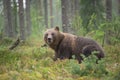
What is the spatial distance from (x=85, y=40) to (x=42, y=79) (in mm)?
4517

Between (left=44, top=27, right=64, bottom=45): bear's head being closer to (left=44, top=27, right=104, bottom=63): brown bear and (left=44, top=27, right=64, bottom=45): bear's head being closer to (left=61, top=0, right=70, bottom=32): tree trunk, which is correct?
(left=44, top=27, right=104, bottom=63): brown bear

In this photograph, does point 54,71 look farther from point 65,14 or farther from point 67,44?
point 65,14

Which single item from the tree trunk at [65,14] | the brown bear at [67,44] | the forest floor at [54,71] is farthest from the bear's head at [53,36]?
the tree trunk at [65,14]

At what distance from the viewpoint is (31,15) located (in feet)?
99.9

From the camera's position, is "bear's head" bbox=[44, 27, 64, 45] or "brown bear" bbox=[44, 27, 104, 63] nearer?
"brown bear" bbox=[44, 27, 104, 63]

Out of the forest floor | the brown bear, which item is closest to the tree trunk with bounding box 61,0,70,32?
the brown bear

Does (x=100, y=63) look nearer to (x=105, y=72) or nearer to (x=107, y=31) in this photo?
(x=105, y=72)

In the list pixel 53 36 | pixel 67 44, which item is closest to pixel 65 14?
pixel 53 36

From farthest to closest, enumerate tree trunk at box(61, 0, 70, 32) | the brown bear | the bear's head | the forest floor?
tree trunk at box(61, 0, 70, 32), the bear's head, the brown bear, the forest floor

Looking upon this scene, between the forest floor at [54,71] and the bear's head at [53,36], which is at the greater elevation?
the bear's head at [53,36]

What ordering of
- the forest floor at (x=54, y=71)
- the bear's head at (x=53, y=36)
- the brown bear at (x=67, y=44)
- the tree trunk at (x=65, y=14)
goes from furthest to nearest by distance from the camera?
the tree trunk at (x=65, y=14)
the bear's head at (x=53, y=36)
the brown bear at (x=67, y=44)
the forest floor at (x=54, y=71)

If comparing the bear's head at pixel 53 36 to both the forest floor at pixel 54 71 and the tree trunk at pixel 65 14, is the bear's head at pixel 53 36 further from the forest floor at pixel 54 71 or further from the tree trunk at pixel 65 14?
the tree trunk at pixel 65 14

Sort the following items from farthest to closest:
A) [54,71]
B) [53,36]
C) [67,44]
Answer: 1. [53,36]
2. [67,44]
3. [54,71]

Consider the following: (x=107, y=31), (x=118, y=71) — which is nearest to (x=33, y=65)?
(x=118, y=71)
